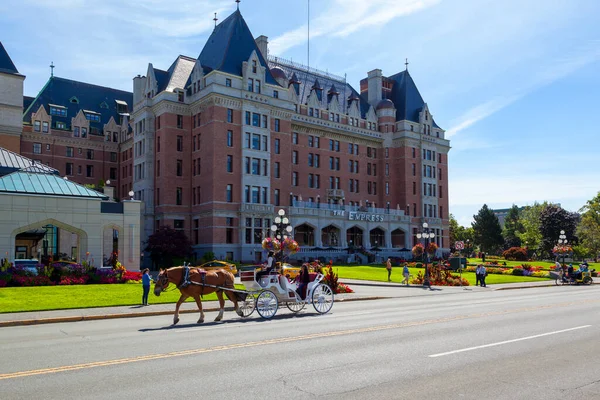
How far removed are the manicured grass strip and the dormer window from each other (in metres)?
55.6

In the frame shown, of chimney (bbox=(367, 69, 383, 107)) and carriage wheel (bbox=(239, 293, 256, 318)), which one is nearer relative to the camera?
carriage wheel (bbox=(239, 293, 256, 318))

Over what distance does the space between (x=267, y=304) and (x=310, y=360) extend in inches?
306

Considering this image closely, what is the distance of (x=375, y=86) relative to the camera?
3494 inches

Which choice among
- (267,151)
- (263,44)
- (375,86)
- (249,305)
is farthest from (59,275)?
(375,86)

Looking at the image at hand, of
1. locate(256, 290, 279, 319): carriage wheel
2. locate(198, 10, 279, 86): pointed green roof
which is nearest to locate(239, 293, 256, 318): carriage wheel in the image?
locate(256, 290, 279, 319): carriage wheel

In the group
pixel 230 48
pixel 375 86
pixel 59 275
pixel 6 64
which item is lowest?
pixel 59 275

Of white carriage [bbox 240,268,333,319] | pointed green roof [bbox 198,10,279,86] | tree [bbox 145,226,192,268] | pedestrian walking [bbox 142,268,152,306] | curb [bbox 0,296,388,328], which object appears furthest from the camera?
pointed green roof [bbox 198,10,279,86]

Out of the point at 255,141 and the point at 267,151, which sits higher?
the point at 255,141

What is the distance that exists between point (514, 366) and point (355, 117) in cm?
7481

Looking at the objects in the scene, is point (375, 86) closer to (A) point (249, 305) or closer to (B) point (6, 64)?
(B) point (6, 64)

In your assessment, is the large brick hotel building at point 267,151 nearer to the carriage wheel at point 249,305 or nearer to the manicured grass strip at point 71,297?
the manicured grass strip at point 71,297

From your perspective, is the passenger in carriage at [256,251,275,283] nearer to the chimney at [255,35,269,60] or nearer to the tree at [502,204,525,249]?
the chimney at [255,35,269,60]

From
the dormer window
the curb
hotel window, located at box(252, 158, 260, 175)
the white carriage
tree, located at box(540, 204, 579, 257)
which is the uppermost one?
the dormer window

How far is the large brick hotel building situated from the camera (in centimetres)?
6350
